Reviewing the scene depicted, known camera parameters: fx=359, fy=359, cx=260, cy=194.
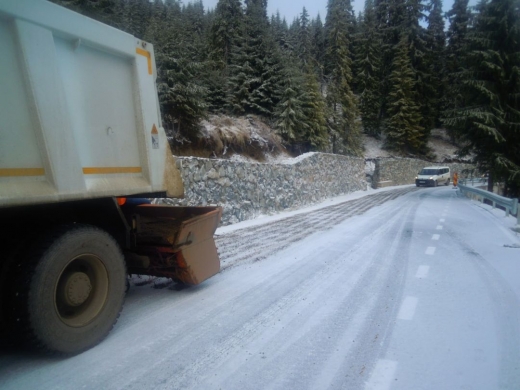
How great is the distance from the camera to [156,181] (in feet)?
12.8

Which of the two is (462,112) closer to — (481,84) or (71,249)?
(481,84)

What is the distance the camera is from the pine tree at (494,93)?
19.5m

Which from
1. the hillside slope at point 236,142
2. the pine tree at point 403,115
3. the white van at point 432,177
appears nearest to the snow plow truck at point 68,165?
the hillside slope at point 236,142

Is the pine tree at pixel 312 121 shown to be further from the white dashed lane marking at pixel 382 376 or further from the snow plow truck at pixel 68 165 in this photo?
the white dashed lane marking at pixel 382 376

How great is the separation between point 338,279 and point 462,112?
18.9 metres

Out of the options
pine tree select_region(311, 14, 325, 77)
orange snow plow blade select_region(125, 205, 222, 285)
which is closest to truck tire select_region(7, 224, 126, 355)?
orange snow plow blade select_region(125, 205, 222, 285)

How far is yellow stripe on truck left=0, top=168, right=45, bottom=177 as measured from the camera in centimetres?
247

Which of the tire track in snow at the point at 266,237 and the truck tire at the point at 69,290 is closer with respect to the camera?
the truck tire at the point at 69,290

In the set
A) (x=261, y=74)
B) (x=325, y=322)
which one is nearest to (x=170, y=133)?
(x=261, y=74)

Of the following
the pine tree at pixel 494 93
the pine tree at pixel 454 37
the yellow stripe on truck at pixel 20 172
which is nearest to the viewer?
the yellow stripe on truck at pixel 20 172

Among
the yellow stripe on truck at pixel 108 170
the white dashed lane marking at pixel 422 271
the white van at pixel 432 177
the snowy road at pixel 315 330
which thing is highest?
the yellow stripe on truck at pixel 108 170

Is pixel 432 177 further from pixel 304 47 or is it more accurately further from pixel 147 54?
pixel 147 54

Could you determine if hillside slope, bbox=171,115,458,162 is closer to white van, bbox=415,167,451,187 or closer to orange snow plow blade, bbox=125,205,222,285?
orange snow plow blade, bbox=125,205,222,285

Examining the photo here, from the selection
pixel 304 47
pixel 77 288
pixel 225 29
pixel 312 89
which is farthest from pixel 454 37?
pixel 77 288
